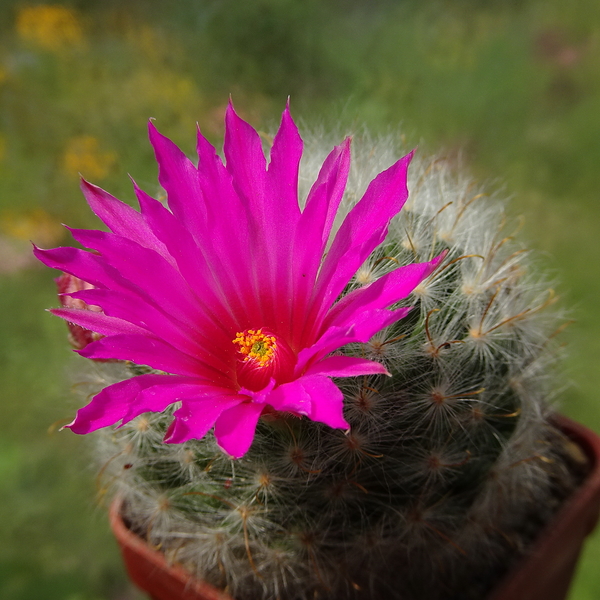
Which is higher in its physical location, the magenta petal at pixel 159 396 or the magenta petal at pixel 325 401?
the magenta petal at pixel 325 401

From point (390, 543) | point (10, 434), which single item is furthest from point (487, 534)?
point (10, 434)

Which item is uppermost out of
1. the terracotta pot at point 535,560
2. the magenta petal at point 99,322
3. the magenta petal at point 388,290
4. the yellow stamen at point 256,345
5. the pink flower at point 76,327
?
the magenta petal at point 388,290

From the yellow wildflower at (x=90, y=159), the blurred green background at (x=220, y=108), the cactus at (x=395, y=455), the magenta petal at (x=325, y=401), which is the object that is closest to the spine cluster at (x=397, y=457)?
the cactus at (x=395, y=455)

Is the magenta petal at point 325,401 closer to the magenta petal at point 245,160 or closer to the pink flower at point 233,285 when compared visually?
the pink flower at point 233,285

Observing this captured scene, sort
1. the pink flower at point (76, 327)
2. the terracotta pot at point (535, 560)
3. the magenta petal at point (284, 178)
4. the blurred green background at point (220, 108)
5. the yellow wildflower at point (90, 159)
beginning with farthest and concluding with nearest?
1. the yellow wildflower at point (90, 159)
2. the blurred green background at point (220, 108)
3. the terracotta pot at point (535, 560)
4. the pink flower at point (76, 327)
5. the magenta petal at point (284, 178)

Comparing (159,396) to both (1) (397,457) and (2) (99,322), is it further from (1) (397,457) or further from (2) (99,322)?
(1) (397,457)

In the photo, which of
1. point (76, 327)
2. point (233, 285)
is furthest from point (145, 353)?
point (76, 327)
